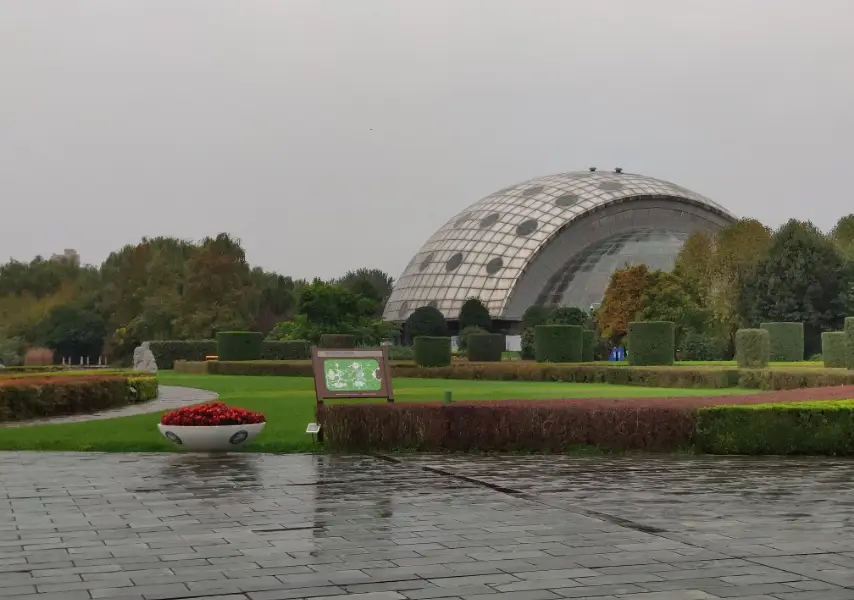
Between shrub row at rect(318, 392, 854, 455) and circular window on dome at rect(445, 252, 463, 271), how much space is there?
214ft

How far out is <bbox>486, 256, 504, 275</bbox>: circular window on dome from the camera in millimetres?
77375

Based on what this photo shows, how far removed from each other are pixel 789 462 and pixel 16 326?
75.4m

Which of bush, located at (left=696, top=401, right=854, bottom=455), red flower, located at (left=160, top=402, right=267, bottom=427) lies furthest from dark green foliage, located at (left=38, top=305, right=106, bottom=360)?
bush, located at (left=696, top=401, right=854, bottom=455)

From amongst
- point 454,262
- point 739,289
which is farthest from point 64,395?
point 454,262

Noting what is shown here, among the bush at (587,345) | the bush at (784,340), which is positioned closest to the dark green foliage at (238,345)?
the bush at (587,345)

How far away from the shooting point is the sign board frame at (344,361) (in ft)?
51.0

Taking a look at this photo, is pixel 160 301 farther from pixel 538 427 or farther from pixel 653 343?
pixel 538 427

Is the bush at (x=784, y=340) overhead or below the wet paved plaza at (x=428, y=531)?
overhead

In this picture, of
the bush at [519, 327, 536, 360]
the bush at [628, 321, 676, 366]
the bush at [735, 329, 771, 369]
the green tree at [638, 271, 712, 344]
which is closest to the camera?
the bush at [735, 329, 771, 369]

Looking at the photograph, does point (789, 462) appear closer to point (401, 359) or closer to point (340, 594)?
point (340, 594)

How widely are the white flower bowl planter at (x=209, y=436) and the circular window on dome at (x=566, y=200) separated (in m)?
68.3

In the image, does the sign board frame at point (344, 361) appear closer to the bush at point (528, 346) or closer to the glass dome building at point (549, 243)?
the bush at point (528, 346)

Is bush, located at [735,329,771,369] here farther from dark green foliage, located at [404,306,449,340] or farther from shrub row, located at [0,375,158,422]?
dark green foliage, located at [404,306,449,340]

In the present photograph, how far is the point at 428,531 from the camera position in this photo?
808 centimetres
